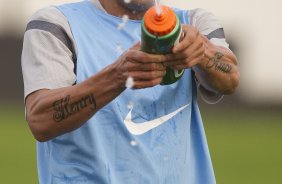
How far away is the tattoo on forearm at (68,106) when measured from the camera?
12.9ft

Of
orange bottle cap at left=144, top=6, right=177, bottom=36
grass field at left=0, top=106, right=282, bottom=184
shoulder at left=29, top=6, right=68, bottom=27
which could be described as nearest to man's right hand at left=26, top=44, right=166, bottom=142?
orange bottle cap at left=144, top=6, right=177, bottom=36

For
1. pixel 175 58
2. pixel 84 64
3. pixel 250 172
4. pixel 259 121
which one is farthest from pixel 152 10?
pixel 259 121

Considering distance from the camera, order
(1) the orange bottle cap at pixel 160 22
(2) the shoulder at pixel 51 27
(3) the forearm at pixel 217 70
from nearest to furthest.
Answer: (1) the orange bottle cap at pixel 160 22
(3) the forearm at pixel 217 70
(2) the shoulder at pixel 51 27

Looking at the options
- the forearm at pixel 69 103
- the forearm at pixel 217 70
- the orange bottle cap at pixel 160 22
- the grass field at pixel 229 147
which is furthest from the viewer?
the grass field at pixel 229 147

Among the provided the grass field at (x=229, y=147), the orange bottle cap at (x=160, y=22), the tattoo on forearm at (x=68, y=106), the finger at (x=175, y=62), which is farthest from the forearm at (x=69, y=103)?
the grass field at (x=229, y=147)

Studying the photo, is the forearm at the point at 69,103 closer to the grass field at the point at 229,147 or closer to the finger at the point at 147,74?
the finger at the point at 147,74

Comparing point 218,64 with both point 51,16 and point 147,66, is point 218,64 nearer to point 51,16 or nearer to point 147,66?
point 147,66

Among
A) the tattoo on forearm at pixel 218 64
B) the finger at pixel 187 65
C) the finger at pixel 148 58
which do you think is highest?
the finger at pixel 148 58

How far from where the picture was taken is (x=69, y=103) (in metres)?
4.02

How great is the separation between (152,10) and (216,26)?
87cm

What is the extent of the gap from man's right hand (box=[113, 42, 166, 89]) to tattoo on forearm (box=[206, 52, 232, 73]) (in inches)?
13.1

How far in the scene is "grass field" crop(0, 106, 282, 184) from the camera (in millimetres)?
12617

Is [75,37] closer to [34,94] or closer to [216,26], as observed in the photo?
[34,94]

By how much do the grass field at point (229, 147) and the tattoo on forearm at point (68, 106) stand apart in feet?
25.5
